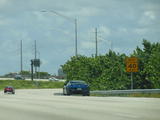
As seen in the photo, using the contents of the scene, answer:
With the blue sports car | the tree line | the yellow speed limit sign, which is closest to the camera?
the yellow speed limit sign

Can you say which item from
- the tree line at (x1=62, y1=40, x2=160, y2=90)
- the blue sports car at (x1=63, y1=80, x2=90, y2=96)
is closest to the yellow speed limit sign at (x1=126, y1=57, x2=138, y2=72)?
the blue sports car at (x1=63, y1=80, x2=90, y2=96)

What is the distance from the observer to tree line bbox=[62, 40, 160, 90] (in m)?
54.1

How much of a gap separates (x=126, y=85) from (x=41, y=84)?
74.8 meters

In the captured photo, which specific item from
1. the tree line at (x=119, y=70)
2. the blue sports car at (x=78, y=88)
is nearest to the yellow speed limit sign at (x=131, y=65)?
the blue sports car at (x=78, y=88)

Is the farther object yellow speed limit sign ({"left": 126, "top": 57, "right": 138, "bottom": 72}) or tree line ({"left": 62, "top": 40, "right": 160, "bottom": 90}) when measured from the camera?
tree line ({"left": 62, "top": 40, "right": 160, "bottom": 90})

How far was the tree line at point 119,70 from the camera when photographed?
5406cm

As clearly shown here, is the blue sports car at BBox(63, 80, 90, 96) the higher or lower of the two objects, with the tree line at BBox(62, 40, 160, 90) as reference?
lower

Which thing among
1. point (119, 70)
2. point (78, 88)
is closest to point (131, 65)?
point (78, 88)

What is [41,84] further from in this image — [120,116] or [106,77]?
[120,116]

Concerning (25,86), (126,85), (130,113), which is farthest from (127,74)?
(25,86)

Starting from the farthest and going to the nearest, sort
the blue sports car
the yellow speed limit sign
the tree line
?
the tree line
the blue sports car
the yellow speed limit sign

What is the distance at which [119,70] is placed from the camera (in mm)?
58719

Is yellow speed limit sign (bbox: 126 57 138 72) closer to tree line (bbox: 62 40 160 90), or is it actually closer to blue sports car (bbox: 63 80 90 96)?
blue sports car (bbox: 63 80 90 96)

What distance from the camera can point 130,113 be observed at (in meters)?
20.2
